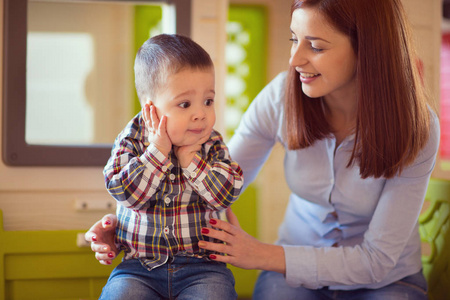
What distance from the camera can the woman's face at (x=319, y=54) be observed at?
136cm

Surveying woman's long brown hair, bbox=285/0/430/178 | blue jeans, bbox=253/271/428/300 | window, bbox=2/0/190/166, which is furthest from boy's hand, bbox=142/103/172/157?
window, bbox=2/0/190/166

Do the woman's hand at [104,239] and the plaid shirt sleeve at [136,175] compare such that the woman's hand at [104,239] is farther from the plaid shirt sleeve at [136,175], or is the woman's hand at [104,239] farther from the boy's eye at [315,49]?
the boy's eye at [315,49]

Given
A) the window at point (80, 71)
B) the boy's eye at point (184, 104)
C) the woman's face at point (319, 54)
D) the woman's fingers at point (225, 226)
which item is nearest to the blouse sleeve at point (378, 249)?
the woman's fingers at point (225, 226)

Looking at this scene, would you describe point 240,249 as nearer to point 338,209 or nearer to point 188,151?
point 188,151

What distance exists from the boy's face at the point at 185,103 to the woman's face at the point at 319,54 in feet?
1.08

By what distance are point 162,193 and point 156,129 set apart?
0.17m

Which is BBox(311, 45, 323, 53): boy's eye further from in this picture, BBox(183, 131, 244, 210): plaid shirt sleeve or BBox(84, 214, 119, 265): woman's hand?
BBox(84, 214, 119, 265): woman's hand

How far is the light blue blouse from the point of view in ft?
4.88

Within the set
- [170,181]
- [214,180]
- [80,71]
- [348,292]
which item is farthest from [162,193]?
[80,71]

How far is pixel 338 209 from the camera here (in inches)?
63.2

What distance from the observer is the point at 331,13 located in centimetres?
134

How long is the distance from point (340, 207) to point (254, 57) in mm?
2809

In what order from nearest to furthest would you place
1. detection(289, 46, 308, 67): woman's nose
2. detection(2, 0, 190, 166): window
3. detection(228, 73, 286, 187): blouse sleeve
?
detection(289, 46, 308, 67): woman's nose
detection(228, 73, 286, 187): blouse sleeve
detection(2, 0, 190, 166): window

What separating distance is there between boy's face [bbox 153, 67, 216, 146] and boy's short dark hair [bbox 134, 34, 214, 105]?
0.02 metres
